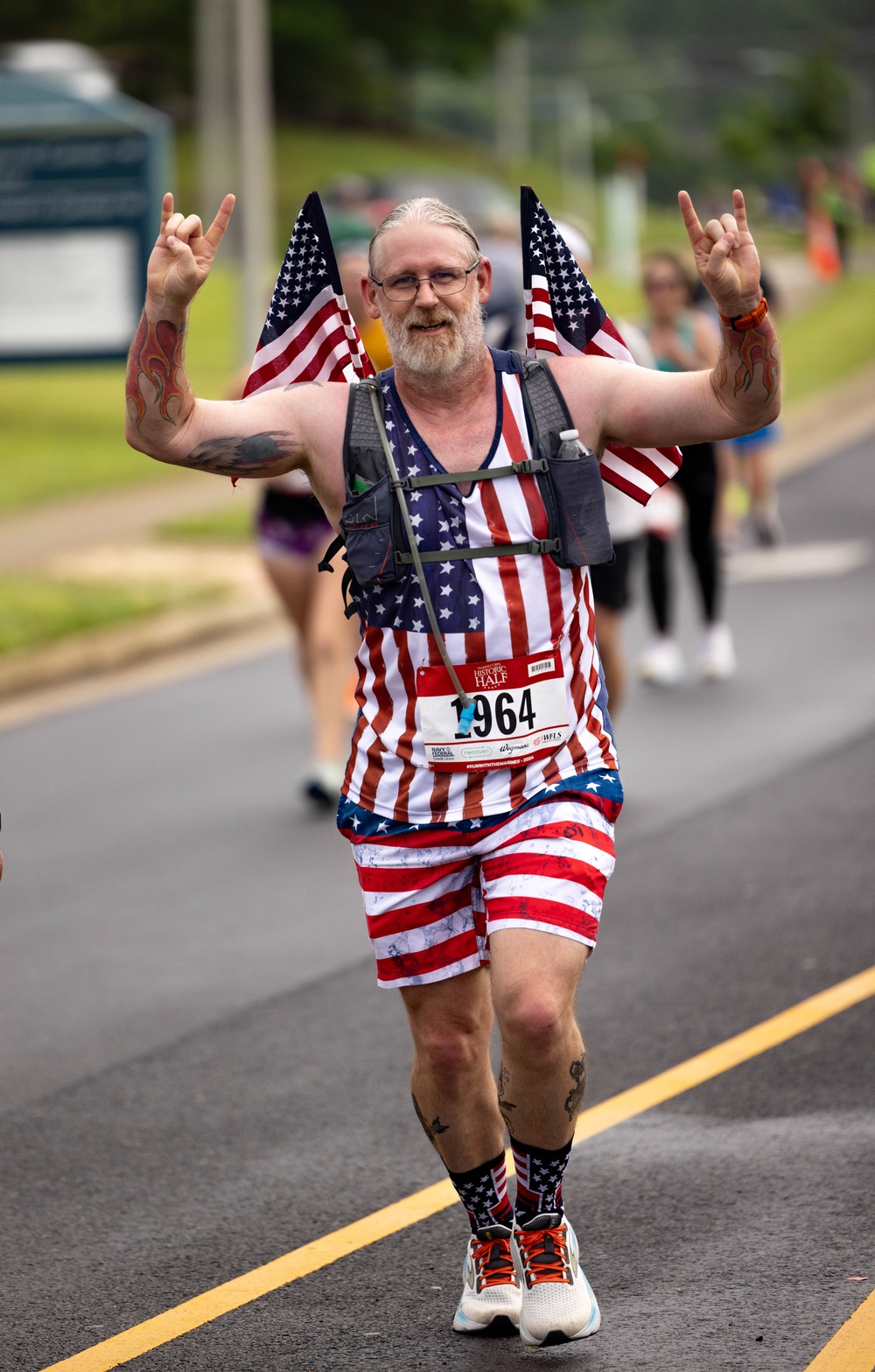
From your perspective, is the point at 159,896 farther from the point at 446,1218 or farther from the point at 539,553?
the point at 539,553

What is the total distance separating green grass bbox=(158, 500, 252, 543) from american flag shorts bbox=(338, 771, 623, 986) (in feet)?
39.1

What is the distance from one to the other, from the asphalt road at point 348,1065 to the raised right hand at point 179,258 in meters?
2.00

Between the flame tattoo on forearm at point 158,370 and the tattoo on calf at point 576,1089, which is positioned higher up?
the flame tattoo on forearm at point 158,370

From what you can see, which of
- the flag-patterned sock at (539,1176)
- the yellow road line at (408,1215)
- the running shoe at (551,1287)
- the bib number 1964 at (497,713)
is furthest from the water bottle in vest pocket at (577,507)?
the yellow road line at (408,1215)

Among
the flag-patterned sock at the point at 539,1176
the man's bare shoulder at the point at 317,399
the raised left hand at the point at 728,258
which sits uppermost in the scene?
the raised left hand at the point at 728,258

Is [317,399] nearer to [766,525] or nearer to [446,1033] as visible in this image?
[446,1033]

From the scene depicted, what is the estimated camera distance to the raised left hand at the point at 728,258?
3.70 meters

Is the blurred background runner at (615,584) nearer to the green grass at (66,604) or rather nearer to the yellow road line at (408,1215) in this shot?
the yellow road line at (408,1215)

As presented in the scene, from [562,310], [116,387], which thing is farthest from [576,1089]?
[116,387]

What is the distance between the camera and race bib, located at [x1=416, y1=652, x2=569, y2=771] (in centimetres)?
384

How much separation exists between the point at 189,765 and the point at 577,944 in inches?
241

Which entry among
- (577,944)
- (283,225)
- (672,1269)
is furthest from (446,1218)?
(283,225)

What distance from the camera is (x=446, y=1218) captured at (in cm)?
461

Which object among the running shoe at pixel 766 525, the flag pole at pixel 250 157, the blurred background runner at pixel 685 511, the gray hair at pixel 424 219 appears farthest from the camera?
the flag pole at pixel 250 157
